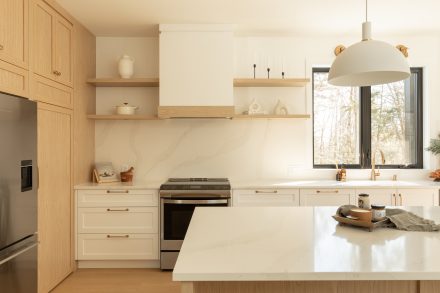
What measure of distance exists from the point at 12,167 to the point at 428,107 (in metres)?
4.18

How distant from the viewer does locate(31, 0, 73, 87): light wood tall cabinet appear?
2668 millimetres

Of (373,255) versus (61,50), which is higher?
(61,50)

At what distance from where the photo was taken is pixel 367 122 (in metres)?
4.08

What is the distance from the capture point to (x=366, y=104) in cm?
409

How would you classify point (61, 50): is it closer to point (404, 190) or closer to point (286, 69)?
point (286, 69)

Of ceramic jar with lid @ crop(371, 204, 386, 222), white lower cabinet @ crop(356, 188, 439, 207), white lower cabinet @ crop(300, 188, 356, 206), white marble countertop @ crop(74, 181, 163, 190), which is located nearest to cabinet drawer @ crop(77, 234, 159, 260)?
white marble countertop @ crop(74, 181, 163, 190)

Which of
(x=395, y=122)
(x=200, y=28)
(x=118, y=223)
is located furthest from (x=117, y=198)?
(x=395, y=122)

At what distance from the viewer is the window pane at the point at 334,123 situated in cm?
410

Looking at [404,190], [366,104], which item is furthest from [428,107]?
[404,190]

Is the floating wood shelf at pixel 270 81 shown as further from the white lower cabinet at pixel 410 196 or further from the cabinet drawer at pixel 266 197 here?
the white lower cabinet at pixel 410 196

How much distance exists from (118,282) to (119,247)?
369 millimetres

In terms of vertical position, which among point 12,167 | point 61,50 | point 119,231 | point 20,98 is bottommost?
point 119,231

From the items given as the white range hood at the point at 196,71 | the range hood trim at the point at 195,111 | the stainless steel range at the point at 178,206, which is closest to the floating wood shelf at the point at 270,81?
the white range hood at the point at 196,71

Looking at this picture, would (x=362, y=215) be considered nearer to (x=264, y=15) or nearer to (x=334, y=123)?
(x=264, y=15)
